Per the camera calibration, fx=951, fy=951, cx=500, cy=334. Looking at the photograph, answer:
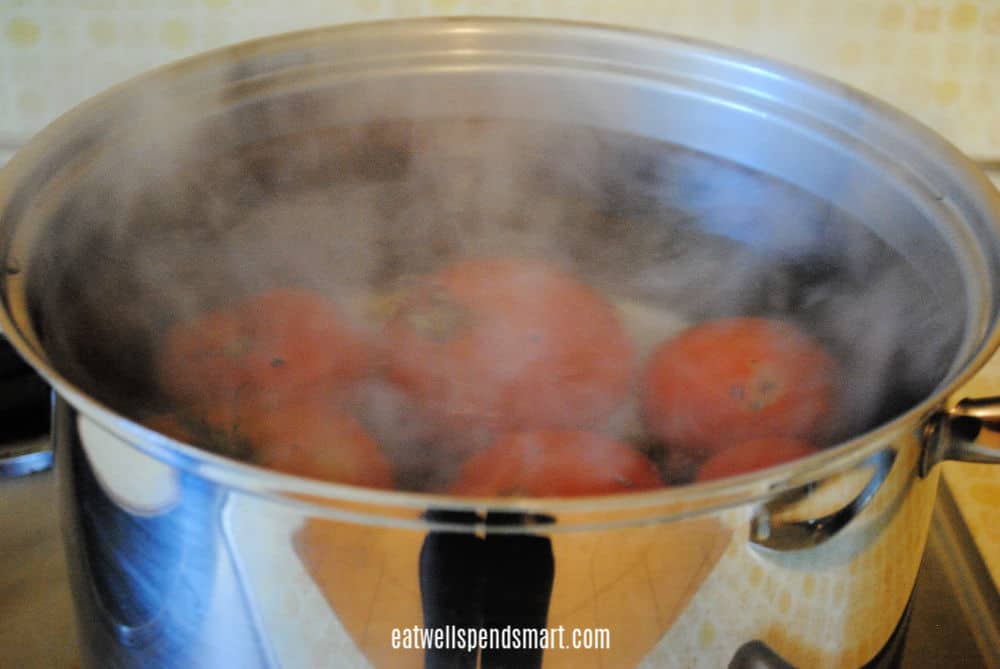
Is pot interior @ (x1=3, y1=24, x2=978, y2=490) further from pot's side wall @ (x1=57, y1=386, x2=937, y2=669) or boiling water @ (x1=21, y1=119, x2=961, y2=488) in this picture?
pot's side wall @ (x1=57, y1=386, x2=937, y2=669)

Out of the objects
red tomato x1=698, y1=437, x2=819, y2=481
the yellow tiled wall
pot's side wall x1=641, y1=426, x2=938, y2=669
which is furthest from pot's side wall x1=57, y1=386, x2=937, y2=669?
the yellow tiled wall

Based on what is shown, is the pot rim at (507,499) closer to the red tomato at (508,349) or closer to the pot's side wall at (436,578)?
the pot's side wall at (436,578)

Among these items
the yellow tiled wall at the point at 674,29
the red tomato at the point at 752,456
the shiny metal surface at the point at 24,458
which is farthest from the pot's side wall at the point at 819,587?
the shiny metal surface at the point at 24,458

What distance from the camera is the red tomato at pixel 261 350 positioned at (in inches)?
24.9

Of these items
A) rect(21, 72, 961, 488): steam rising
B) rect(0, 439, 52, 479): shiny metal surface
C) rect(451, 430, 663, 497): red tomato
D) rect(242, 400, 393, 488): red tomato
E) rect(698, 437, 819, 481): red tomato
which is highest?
rect(21, 72, 961, 488): steam rising

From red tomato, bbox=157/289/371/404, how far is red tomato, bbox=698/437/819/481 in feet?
0.81

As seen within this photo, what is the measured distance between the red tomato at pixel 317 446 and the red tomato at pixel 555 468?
0.06m

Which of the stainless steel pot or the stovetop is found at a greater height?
the stainless steel pot

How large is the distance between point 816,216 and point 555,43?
240 millimetres

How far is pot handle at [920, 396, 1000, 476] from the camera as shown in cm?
45

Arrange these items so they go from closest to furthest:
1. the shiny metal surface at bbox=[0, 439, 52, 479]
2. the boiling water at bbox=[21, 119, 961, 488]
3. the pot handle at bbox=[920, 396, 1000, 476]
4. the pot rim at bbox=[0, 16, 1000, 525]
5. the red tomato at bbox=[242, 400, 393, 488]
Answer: the pot rim at bbox=[0, 16, 1000, 525], the pot handle at bbox=[920, 396, 1000, 476], the red tomato at bbox=[242, 400, 393, 488], the boiling water at bbox=[21, 119, 961, 488], the shiny metal surface at bbox=[0, 439, 52, 479]

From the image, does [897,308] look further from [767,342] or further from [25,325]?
[25,325]

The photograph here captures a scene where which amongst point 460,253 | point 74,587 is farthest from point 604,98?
point 74,587

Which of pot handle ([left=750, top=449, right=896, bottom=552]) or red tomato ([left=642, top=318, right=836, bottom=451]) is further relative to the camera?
red tomato ([left=642, top=318, right=836, bottom=451])
